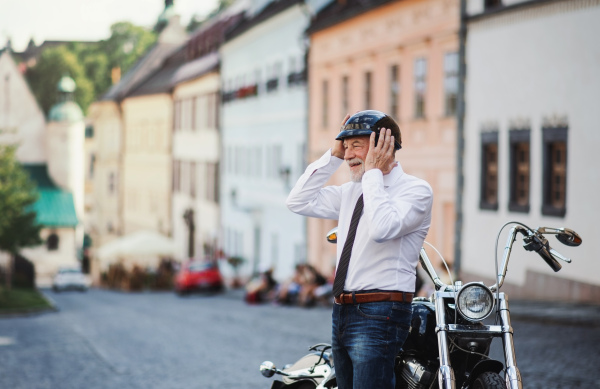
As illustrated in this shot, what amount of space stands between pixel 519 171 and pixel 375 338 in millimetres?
20814

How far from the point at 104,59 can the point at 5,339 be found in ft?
275

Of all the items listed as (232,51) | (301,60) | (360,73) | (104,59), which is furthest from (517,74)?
(104,59)

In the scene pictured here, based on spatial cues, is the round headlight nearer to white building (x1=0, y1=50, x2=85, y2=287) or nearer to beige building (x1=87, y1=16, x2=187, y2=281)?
beige building (x1=87, y1=16, x2=187, y2=281)

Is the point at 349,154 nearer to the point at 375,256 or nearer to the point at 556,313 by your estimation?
the point at 375,256

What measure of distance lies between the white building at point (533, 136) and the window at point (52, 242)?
55.9 m

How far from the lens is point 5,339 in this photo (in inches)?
895

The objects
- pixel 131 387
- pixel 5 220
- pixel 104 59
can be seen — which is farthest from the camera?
pixel 104 59

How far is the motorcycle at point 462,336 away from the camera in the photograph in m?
5.37

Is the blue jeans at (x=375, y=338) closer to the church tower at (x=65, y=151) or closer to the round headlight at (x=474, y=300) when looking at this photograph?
the round headlight at (x=474, y=300)

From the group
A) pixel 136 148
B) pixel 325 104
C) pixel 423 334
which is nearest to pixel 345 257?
pixel 423 334

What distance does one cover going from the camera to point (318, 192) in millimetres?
5941

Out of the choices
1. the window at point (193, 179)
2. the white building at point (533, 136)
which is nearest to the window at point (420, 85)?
the white building at point (533, 136)

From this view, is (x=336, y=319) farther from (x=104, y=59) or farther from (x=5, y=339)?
(x=104, y=59)

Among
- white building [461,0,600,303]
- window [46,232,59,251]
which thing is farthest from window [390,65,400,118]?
window [46,232,59,251]
